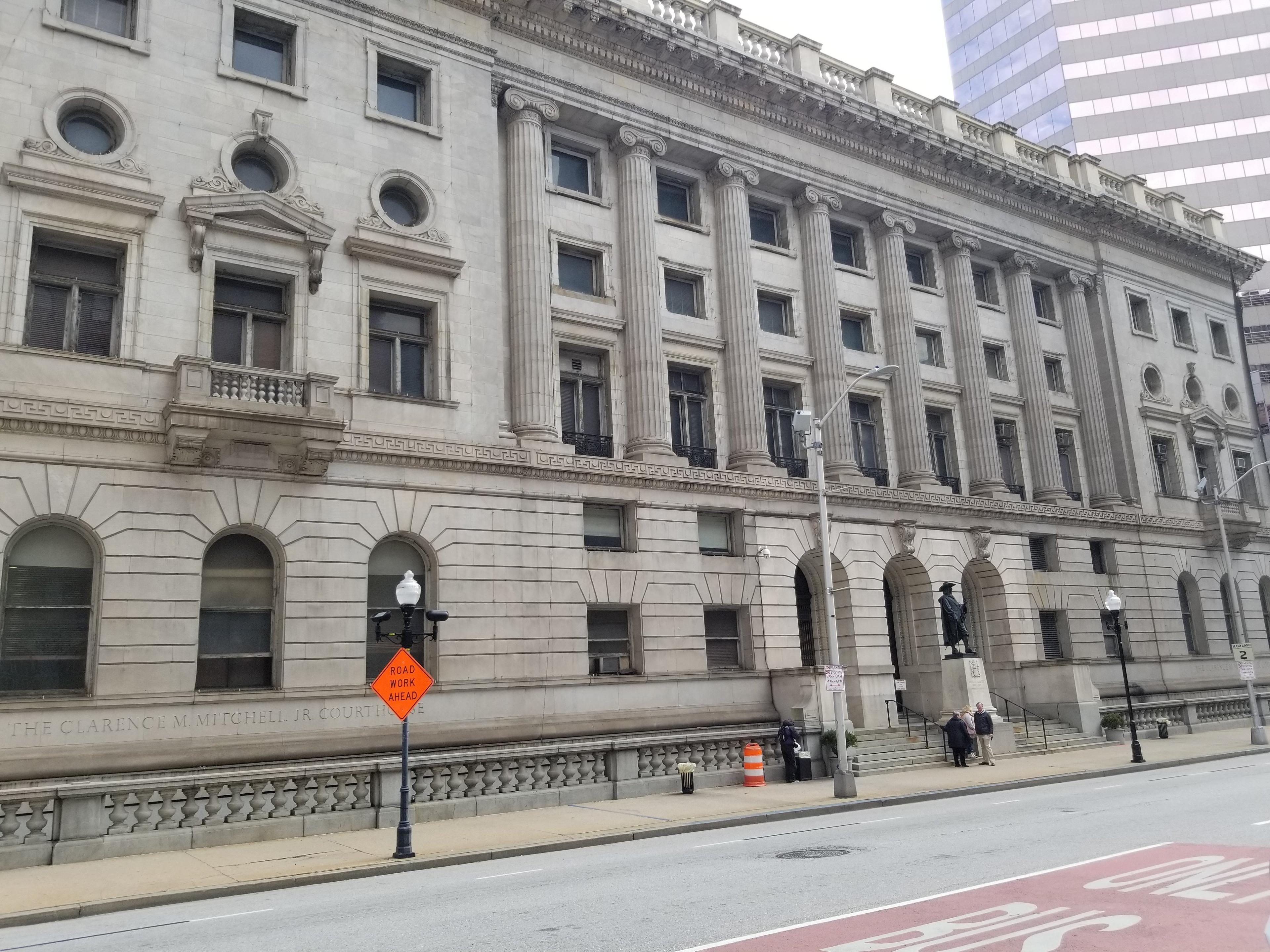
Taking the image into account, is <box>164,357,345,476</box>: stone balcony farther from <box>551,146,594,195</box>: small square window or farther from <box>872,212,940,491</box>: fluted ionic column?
<box>872,212,940,491</box>: fluted ionic column

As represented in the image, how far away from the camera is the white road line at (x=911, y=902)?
8977 millimetres

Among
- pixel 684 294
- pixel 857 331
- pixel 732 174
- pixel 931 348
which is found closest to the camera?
pixel 684 294

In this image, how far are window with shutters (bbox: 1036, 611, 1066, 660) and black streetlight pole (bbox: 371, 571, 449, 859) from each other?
27.3m

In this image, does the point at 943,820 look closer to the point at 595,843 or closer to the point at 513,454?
the point at 595,843

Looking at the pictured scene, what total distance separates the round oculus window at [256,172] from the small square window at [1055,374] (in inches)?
1288

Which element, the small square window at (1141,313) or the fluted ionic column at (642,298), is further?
the small square window at (1141,313)

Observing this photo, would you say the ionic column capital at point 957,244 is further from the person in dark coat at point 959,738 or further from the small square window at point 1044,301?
the person in dark coat at point 959,738

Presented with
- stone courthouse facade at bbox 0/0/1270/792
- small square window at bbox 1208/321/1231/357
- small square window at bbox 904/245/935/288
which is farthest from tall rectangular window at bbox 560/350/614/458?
small square window at bbox 1208/321/1231/357

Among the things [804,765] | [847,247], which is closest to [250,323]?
[804,765]

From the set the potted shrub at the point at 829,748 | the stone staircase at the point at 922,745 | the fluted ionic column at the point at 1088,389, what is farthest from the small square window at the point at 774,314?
the fluted ionic column at the point at 1088,389

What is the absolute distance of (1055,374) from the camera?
4400cm

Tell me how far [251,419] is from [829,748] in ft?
55.6

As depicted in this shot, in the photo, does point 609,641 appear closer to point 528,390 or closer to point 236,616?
point 528,390

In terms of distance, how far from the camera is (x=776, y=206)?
118 ft
